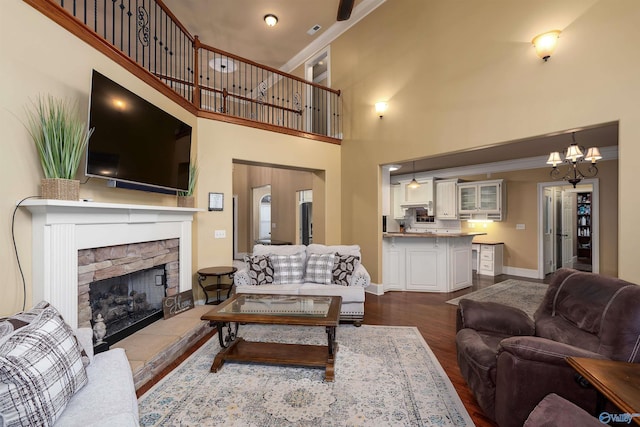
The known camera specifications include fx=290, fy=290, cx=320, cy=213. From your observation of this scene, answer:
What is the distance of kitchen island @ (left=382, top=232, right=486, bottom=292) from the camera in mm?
5055

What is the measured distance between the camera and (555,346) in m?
1.61

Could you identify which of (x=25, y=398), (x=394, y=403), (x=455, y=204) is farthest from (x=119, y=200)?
(x=455, y=204)

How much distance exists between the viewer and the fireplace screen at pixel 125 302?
8.85 feet

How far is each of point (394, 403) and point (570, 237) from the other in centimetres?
830

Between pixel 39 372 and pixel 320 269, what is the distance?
291 centimetres

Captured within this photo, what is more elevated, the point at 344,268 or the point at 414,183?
the point at 414,183

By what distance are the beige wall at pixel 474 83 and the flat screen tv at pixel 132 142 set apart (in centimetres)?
310

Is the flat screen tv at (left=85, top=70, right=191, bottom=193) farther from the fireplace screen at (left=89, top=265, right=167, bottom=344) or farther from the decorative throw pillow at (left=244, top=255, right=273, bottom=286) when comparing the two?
the decorative throw pillow at (left=244, top=255, right=273, bottom=286)

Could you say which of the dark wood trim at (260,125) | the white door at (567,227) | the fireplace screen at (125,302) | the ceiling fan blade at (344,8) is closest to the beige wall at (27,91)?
the dark wood trim at (260,125)

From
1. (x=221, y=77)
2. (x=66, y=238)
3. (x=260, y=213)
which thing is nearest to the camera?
(x=66, y=238)

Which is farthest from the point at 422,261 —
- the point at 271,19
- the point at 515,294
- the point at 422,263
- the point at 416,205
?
the point at 271,19

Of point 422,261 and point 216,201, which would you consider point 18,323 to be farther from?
point 422,261

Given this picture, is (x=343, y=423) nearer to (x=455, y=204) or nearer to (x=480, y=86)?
(x=480, y=86)

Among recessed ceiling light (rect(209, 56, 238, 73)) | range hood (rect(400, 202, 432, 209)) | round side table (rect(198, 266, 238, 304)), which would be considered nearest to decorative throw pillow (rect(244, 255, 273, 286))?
round side table (rect(198, 266, 238, 304))
